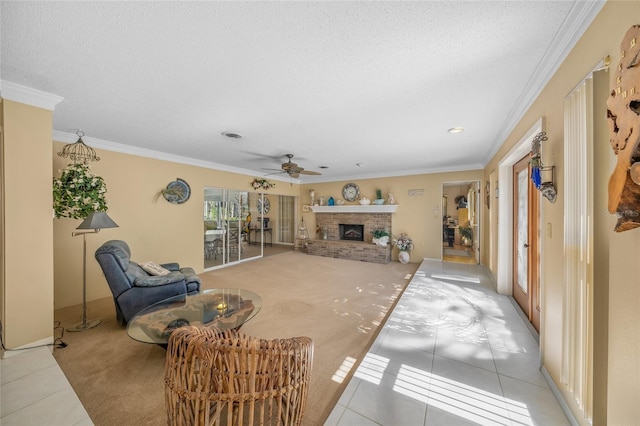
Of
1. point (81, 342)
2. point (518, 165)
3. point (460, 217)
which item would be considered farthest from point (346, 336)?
point (460, 217)

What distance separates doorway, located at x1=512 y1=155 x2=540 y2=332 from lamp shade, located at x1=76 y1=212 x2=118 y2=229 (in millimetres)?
4952

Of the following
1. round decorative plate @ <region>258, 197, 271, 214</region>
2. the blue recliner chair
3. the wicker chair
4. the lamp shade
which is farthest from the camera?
round decorative plate @ <region>258, 197, 271, 214</region>

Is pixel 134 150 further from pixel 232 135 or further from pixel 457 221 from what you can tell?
pixel 457 221

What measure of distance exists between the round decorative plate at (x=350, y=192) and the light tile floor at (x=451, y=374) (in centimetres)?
433

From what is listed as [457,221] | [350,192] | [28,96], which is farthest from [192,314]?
[457,221]

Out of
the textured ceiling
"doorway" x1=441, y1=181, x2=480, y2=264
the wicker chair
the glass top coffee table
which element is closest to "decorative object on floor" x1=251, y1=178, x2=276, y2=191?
the textured ceiling

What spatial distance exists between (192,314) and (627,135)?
3204 millimetres

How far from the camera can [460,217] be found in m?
8.60

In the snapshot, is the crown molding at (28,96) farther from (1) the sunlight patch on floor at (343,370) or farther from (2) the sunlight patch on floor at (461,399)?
(2) the sunlight patch on floor at (461,399)

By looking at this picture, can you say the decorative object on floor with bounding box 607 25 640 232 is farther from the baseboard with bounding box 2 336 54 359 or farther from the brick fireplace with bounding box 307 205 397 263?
the brick fireplace with bounding box 307 205 397 263

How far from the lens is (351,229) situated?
24.2 feet

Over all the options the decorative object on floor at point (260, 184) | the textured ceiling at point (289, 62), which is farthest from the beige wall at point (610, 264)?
the decorative object on floor at point (260, 184)

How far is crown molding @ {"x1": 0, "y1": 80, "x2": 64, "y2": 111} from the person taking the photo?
2.07 metres

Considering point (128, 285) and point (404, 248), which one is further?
point (404, 248)
